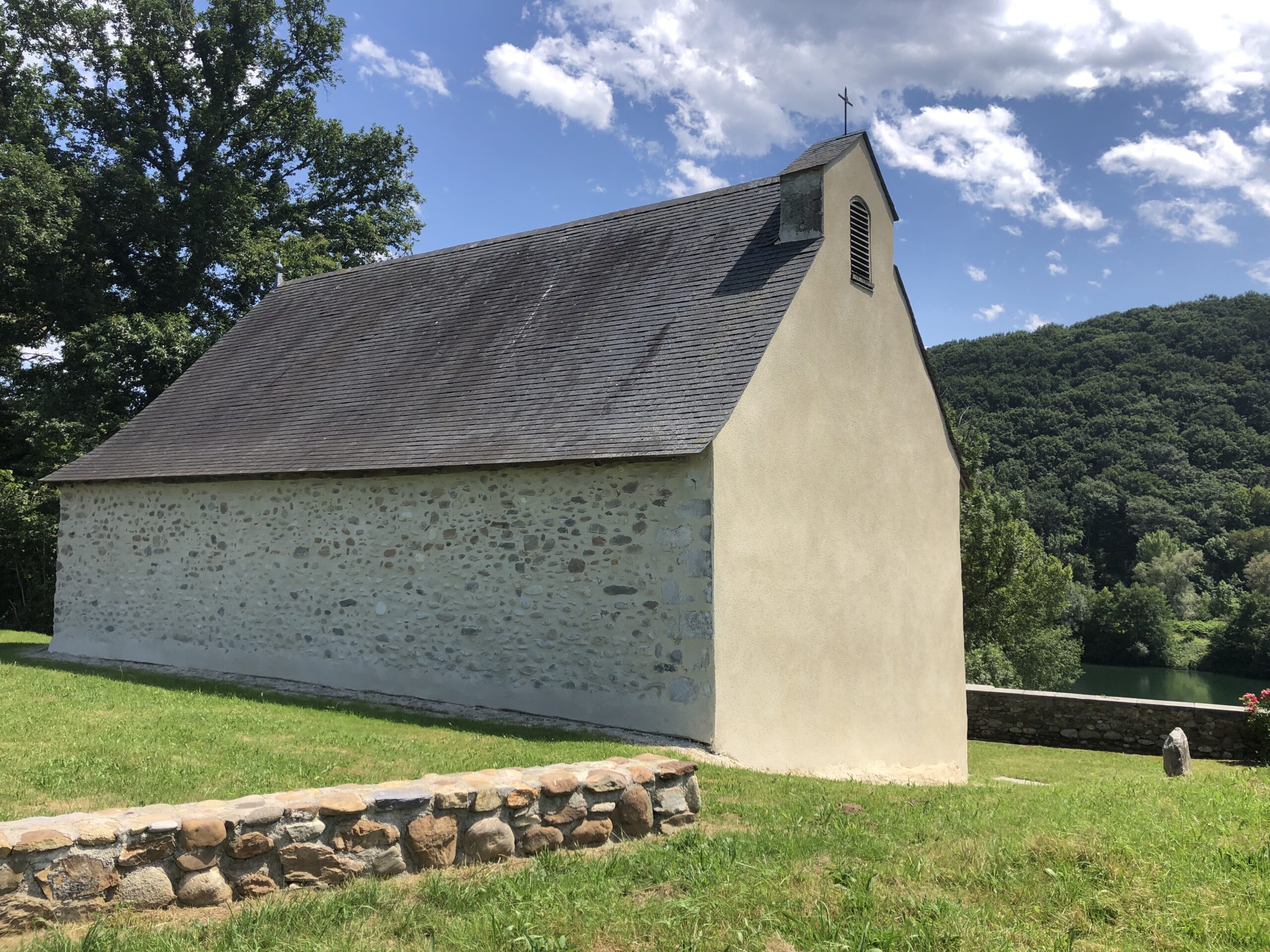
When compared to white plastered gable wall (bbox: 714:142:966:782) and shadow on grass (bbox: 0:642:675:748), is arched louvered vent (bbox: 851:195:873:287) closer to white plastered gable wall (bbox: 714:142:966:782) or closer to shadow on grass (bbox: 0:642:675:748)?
white plastered gable wall (bbox: 714:142:966:782)

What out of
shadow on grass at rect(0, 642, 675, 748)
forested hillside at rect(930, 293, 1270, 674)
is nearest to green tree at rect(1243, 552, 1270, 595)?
forested hillside at rect(930, 293, 1270, 674)

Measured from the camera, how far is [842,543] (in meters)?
11.2

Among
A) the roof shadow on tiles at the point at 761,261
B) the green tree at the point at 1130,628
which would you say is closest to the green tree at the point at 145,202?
the roof shadow on tiles at the point at 761,261

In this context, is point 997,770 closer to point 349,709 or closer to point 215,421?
point 349,709

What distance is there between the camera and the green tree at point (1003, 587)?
2867 centimetres

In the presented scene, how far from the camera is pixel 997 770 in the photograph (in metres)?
13.1

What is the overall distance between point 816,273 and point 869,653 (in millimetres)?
4825

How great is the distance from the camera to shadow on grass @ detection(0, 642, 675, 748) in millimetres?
9062

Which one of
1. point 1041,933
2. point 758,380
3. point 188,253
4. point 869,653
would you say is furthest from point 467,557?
point 188,253

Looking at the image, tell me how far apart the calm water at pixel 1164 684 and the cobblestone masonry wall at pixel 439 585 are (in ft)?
115

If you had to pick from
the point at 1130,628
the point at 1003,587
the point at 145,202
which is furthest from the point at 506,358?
the point at 1130,628

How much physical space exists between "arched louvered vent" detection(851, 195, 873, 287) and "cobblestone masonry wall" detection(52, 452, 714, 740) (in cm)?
451

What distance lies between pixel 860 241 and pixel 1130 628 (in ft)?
145

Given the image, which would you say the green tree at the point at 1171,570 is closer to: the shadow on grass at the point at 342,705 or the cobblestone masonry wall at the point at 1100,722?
the cobblestone masonry wall at the point at 1100,722
